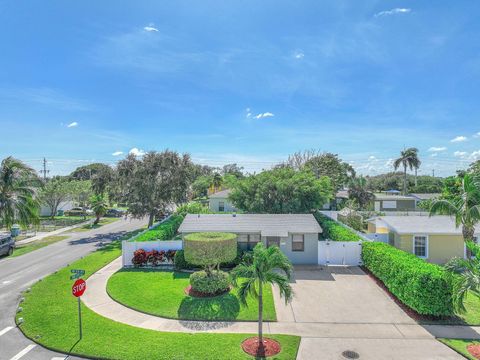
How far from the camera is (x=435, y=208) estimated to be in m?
18.7

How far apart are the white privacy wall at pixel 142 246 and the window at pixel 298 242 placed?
7546 mm

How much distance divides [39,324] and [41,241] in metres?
23.2

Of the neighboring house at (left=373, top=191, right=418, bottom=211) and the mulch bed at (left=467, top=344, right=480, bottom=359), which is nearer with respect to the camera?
the mulch bed at (left=467, top=344, right=480, bottom=359)

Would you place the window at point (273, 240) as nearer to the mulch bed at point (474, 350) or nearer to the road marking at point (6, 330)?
the mulch bed at point (474, 350)

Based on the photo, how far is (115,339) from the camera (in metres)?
11.3

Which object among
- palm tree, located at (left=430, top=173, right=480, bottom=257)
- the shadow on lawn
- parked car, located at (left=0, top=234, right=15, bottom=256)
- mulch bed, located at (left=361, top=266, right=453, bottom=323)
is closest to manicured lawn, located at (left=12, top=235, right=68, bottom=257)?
parked car, located at (left=0, top=234, right=15, bottom=256)

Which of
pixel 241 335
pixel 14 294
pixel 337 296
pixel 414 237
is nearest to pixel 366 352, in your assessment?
pixel 241 335

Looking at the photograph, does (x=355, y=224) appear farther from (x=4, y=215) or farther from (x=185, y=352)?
(x=4, y=215)

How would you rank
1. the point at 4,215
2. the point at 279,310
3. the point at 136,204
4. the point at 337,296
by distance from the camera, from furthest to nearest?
the point at 136,204, the point at 4,215, the point at 337,296, the point at 279,310

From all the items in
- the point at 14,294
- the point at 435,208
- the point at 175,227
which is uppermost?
the point at 435,208

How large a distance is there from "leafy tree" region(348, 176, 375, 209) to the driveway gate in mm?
34598

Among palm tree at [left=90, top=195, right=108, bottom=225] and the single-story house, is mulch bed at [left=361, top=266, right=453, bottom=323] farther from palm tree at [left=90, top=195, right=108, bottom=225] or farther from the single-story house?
palm tree at [left=90, top=195, right=108, bottom=225]

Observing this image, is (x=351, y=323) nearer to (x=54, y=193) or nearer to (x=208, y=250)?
(x=208, y=250)

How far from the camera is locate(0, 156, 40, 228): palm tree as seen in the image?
27.7 meters
